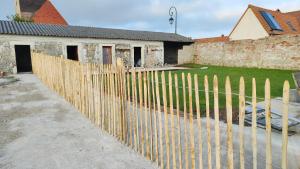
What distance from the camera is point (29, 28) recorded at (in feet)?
58.5

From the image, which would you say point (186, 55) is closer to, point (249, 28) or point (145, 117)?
point (249, 28)

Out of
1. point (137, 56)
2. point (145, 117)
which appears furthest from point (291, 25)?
point (145, 117)

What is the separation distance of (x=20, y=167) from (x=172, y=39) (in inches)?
913

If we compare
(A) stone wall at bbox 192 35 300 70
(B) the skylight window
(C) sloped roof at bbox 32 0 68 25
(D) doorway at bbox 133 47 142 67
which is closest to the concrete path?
(A) stone wall at bbox 192 35 300 70

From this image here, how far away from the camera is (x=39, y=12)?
1275 inches

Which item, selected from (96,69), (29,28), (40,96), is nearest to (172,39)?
(29,28)

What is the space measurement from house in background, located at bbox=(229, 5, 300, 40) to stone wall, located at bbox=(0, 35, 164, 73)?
10.7 m

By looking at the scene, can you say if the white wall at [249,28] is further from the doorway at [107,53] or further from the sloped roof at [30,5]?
the sloped roof at [30,5]

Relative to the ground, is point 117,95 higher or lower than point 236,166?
higher

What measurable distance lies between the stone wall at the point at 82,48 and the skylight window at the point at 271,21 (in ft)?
40.4

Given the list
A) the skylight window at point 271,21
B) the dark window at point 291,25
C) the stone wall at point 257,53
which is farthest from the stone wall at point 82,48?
the dark window at point 291,25

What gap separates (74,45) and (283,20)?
24.8 meters

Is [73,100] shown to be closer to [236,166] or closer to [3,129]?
[3,129]

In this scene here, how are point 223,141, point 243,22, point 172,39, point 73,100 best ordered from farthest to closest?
point 243,22
point 172,39
point 73,100
point 223,141
